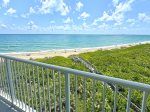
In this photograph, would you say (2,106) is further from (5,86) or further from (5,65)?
(5,65)

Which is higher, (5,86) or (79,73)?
(79,73)

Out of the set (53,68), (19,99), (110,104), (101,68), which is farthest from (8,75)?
(101,68)

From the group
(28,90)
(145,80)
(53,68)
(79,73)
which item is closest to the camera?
(79,73)

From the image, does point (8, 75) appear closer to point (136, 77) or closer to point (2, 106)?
point (2, 106)

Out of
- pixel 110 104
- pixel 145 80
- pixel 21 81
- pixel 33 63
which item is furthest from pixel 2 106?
pixel 145 80

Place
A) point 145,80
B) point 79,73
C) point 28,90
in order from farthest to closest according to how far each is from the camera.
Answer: point 145,80, point 28,90, point 79,73

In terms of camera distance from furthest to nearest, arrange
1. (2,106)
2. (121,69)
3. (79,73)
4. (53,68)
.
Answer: (121,69), (2,106), (53,68), (79,73)

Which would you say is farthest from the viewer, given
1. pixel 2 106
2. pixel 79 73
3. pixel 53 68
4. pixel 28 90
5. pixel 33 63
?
pixel 2 106

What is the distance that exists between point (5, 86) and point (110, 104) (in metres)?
2.20

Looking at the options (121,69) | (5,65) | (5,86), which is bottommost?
(121,69)

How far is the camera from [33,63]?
4.31m

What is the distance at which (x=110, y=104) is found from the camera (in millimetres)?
5316

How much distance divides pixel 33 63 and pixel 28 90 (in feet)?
3.01

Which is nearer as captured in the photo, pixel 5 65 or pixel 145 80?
pixel 5 65
